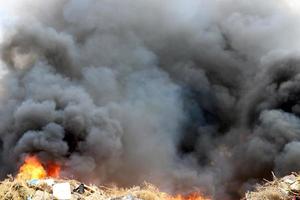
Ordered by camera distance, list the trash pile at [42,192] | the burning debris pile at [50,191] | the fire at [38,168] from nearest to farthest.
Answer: the burning debris pile at [50,191] → the trash pile at [42,192] → the fire at [38,168]

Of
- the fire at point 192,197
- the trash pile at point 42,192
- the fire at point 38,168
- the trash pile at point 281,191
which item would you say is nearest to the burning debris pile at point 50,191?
the trash pile at point 42,192

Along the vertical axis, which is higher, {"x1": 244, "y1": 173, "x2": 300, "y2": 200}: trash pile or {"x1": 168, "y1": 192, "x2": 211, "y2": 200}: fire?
{"x1": 168, "y1": 192, "x2": 211, "y2": 200}: fire

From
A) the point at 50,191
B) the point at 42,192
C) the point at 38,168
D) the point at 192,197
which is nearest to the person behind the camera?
the point at 42,192

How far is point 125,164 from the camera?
1149 inches

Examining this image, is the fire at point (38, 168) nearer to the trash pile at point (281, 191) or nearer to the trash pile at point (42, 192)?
the trash pile at point (42, 192)

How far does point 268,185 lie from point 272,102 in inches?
656

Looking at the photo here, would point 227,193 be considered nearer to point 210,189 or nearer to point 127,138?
point 210,189

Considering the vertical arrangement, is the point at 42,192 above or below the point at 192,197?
below

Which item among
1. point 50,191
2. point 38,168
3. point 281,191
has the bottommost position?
point 50,191

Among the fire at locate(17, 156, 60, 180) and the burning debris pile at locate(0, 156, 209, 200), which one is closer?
the burning debris pile at locate(0, 156, 209, 200)

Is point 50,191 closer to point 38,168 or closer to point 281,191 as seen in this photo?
point 281,191

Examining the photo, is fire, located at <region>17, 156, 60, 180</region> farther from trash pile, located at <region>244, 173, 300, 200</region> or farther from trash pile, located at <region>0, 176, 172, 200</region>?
trash pile, located at <region>244, 173, 300, 200</region>

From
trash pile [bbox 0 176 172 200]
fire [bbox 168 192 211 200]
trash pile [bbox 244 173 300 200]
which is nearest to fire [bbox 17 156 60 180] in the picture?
fire [bbox 168 192 211 200]

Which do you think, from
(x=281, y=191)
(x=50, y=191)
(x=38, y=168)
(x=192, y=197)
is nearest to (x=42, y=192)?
(x=50, y=191)
